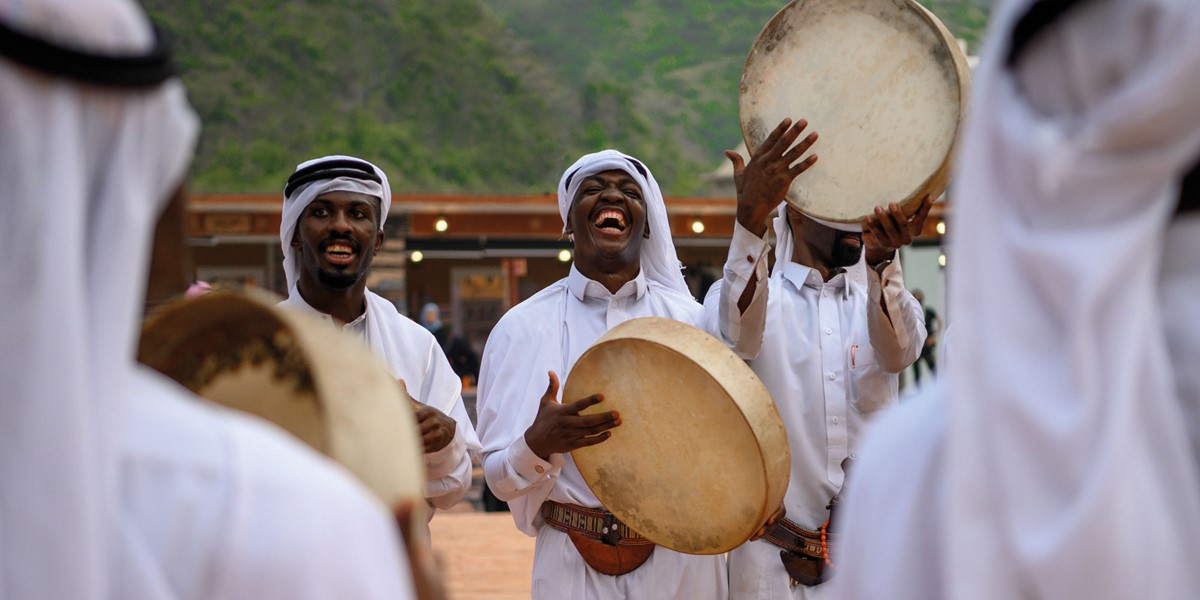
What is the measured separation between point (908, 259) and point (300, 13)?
119 ft

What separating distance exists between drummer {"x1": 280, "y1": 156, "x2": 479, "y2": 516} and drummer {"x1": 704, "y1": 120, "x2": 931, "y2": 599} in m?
0.93

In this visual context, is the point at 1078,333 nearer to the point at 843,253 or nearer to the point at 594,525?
the point at 594,525

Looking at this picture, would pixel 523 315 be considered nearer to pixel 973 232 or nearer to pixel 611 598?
pixel 611 598

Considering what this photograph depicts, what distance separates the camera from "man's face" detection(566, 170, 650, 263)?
14.3ft

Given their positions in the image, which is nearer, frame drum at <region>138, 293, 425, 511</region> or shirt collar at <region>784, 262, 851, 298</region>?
frame drum at <region>138, 293, 425, 511</region>

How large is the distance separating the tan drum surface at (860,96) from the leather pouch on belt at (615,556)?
3.82 feet

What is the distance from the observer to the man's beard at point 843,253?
4.38 metres

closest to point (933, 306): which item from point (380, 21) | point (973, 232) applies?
point (973, 232)

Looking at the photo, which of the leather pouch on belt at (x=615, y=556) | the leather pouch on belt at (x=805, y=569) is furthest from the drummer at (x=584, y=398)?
the leather pouch on belt at (x=805, y=569)

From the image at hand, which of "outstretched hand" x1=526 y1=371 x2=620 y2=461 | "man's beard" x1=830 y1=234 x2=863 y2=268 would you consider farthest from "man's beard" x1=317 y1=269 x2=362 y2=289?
"man's beard" x1=830 y1=234 x2=863 y2=268

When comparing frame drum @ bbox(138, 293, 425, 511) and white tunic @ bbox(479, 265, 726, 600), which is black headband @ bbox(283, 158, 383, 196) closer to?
white tunic @ bbox(479, 265, 726, 600)

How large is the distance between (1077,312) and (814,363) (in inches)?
119

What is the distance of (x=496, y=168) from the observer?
44.9m

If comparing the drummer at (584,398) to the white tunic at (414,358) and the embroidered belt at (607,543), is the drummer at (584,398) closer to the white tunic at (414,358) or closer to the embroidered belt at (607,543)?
the embroidered belt at (607,543)
